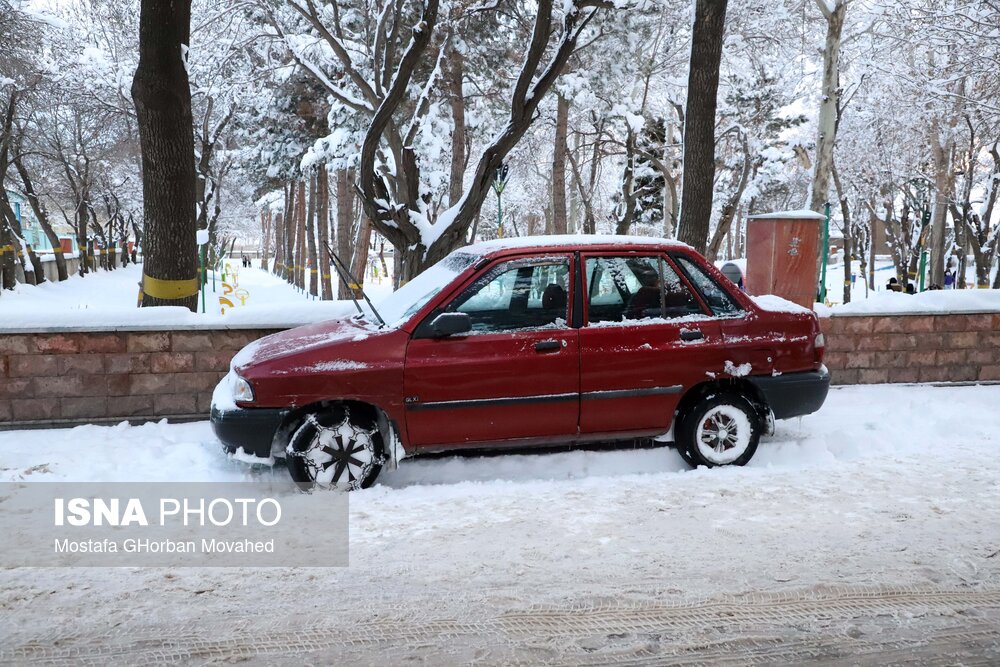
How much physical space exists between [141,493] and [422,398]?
6.44ft

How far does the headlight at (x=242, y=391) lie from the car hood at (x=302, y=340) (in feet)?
0.32

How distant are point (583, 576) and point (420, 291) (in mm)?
2518

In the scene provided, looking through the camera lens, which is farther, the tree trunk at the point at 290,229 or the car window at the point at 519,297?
the tree trunk at the point at 290,229

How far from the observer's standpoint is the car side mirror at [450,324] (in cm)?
512

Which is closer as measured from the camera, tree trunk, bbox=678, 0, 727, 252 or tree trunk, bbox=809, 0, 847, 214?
tree trunk, bbox=678, 0, 727, 252

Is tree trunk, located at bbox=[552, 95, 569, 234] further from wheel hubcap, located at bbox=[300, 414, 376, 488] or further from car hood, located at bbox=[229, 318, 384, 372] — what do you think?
wheel hubcap, located at bbox=[300, 414, 376, 488]

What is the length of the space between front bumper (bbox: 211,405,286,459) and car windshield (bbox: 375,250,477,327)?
1.00 m

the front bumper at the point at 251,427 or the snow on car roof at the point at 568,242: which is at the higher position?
the snow on car roof at the point at 568,242

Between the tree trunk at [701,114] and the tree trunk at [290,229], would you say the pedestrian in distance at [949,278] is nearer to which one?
the tree trunk at [701,114]

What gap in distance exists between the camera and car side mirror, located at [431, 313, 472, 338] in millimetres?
5125

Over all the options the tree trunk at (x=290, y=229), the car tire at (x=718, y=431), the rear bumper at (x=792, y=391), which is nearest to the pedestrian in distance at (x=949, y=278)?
the tree trunk at (x=290, y=229)

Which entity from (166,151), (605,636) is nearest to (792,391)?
(605,636)

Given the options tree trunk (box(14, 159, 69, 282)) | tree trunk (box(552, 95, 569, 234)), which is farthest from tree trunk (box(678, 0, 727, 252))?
tree trunk (box(14, 159, 69, 282))

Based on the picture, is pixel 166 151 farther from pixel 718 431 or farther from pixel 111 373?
pixel 718 431
